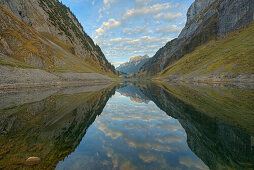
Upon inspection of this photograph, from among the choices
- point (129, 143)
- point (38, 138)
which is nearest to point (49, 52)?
point (38, 138)

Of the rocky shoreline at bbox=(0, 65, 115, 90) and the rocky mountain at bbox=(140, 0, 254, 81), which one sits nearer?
the rocky shoreline at bbox=(0, 65, 115, 90)

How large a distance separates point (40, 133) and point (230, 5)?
16634cm

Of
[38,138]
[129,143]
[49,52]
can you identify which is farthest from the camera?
[49,52]

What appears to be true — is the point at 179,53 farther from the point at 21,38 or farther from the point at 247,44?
the point at 21,38

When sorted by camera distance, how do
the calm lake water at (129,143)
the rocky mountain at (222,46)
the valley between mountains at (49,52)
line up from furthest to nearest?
the rocky mountain at (222,46) → the valley between mountains at (49,52) → the calm lake water at (129,143)

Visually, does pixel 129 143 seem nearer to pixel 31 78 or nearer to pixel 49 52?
pixel 31 78

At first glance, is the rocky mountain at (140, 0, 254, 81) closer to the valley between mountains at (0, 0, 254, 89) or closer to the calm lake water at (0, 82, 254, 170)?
the valley between mountains at (0, 0, 254, 89)

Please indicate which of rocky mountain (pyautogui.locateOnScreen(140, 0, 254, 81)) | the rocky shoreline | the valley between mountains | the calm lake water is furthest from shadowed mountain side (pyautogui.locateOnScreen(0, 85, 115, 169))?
rocky mountain (pyautogui.locateOnScreen(140, 0, 254, 81))

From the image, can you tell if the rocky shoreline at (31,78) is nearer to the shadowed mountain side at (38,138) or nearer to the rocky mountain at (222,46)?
the shadowed mountain side at (38,138)

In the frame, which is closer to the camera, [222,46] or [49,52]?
[49,52]

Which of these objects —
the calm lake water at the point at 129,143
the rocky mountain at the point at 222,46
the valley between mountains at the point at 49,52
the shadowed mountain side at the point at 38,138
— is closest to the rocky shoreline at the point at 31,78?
the valley between mountains at the point at 49,52

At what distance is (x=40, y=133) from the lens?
10602 mm

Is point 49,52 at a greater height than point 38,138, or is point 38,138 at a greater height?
point 49,52

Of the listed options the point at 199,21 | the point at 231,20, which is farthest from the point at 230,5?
the point at 199,21
